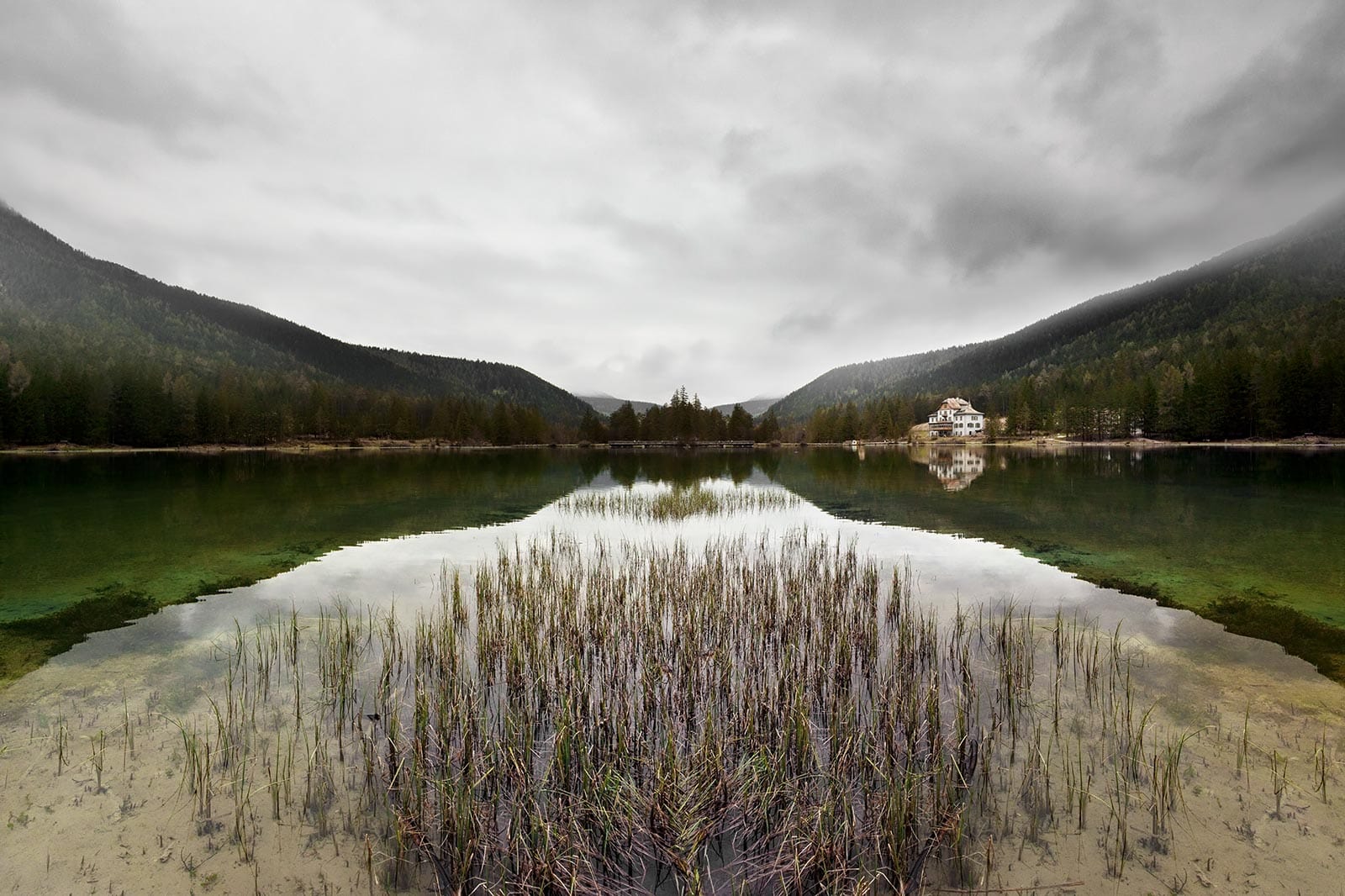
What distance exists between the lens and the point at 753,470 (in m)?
68.0

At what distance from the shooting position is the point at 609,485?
157 ft

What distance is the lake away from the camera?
5414 mm

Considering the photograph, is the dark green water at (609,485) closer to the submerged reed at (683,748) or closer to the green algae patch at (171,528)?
the green algae patch at (171,528)

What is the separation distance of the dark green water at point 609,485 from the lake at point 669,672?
220 millimetres

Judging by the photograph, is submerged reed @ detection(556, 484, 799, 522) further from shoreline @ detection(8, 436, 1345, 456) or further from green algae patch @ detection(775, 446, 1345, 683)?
shoreline @ detection(8, 436, 1345, 456)

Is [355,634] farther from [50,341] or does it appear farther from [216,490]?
[50,341]

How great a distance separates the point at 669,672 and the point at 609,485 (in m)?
38.9

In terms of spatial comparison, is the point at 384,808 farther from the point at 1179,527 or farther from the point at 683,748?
the point at 1179,527

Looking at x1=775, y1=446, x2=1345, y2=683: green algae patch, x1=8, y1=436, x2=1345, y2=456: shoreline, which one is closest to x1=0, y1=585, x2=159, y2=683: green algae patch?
x1=775, y1=446, x2=1345, y2=683: green algae patch

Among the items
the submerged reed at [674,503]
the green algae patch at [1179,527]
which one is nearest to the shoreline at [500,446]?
the green algae patch at [1179,527]

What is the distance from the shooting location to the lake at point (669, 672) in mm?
5414

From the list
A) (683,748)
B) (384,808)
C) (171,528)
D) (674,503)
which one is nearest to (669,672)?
(683,748)

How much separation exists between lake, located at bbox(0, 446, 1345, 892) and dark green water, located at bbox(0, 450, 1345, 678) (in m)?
0.22

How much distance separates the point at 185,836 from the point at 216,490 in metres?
45.3
